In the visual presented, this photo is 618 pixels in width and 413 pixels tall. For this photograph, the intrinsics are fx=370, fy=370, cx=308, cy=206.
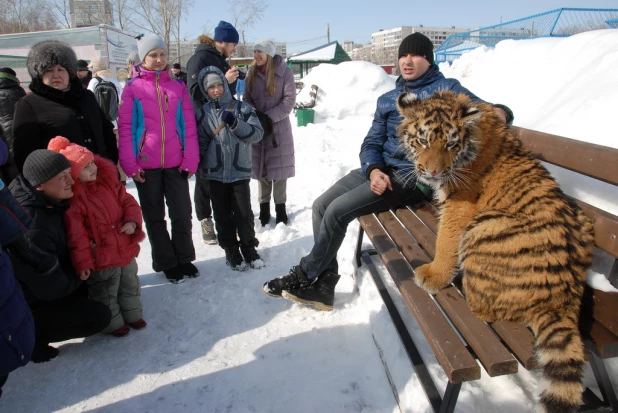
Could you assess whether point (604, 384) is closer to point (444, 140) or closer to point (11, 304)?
point (444, 140)

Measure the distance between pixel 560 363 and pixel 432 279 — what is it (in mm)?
750

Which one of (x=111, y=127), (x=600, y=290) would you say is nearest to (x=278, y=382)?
(x=600, y=290)

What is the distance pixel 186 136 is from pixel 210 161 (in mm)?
332

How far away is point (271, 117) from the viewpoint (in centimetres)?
446

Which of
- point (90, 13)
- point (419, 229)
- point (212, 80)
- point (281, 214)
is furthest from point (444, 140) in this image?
point (90, 13)

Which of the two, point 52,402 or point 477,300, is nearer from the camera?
point 477,300

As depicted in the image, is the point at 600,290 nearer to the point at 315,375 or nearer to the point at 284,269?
the point at 315,375

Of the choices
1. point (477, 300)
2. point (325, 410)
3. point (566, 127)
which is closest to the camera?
point (477, 300)

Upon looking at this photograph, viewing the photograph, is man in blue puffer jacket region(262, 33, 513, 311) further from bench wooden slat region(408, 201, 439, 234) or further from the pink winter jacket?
the pink winter jacket

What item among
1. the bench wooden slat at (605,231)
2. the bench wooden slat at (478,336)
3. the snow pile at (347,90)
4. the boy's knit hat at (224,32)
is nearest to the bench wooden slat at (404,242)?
the bench wooden slat at (478,336)

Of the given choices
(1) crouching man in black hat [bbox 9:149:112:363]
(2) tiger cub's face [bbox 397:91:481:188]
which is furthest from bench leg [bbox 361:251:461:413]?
(1) crouching man in black hat [bbox 9:149:112:363]

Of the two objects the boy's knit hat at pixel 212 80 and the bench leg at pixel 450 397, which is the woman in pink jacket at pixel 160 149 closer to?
the boy's knit hat at pixel 212 80

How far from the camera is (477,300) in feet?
6.12

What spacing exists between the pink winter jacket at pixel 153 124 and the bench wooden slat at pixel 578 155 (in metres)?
2.90
